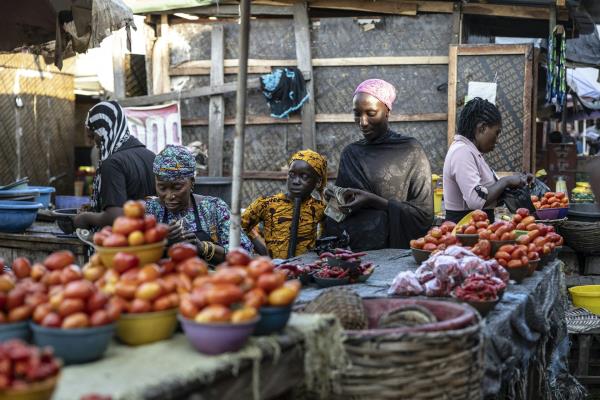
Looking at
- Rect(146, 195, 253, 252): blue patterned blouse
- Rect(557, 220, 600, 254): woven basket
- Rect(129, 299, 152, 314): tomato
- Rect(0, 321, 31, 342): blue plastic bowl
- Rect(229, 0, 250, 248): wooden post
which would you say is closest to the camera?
Rect(0, 321, 31, 342): blue plastic bowl

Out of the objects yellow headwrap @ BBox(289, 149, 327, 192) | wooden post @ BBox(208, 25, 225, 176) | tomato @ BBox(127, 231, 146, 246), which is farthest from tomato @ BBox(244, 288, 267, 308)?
wooden post @ BBox(208, 25, 225, 176)

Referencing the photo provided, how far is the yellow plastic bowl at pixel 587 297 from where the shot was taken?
629cm

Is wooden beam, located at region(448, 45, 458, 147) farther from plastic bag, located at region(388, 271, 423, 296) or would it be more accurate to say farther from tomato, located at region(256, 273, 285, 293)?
tomato, located at region(256, 273, 285, 293)

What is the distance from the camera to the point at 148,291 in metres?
2.37

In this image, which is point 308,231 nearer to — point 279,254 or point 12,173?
point 279,254

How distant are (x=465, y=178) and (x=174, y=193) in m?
2.11

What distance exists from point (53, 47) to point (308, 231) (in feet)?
9.39

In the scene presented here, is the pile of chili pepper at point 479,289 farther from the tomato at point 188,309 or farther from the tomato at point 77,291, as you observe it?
the tomato at point 77,291

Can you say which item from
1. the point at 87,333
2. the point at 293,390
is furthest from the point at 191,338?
the point at 293,390

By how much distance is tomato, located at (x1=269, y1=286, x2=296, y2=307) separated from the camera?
95.1 inches

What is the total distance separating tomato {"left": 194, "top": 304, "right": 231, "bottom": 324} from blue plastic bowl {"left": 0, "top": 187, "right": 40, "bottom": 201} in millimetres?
4731

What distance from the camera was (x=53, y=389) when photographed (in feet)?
6.02

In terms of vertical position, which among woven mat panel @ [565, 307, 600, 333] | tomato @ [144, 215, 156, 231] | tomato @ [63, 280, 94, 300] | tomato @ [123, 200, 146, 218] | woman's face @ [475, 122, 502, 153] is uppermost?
woman's face @ [475, 122, 502, 153]

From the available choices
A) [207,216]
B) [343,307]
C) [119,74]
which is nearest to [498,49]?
[119,74]
